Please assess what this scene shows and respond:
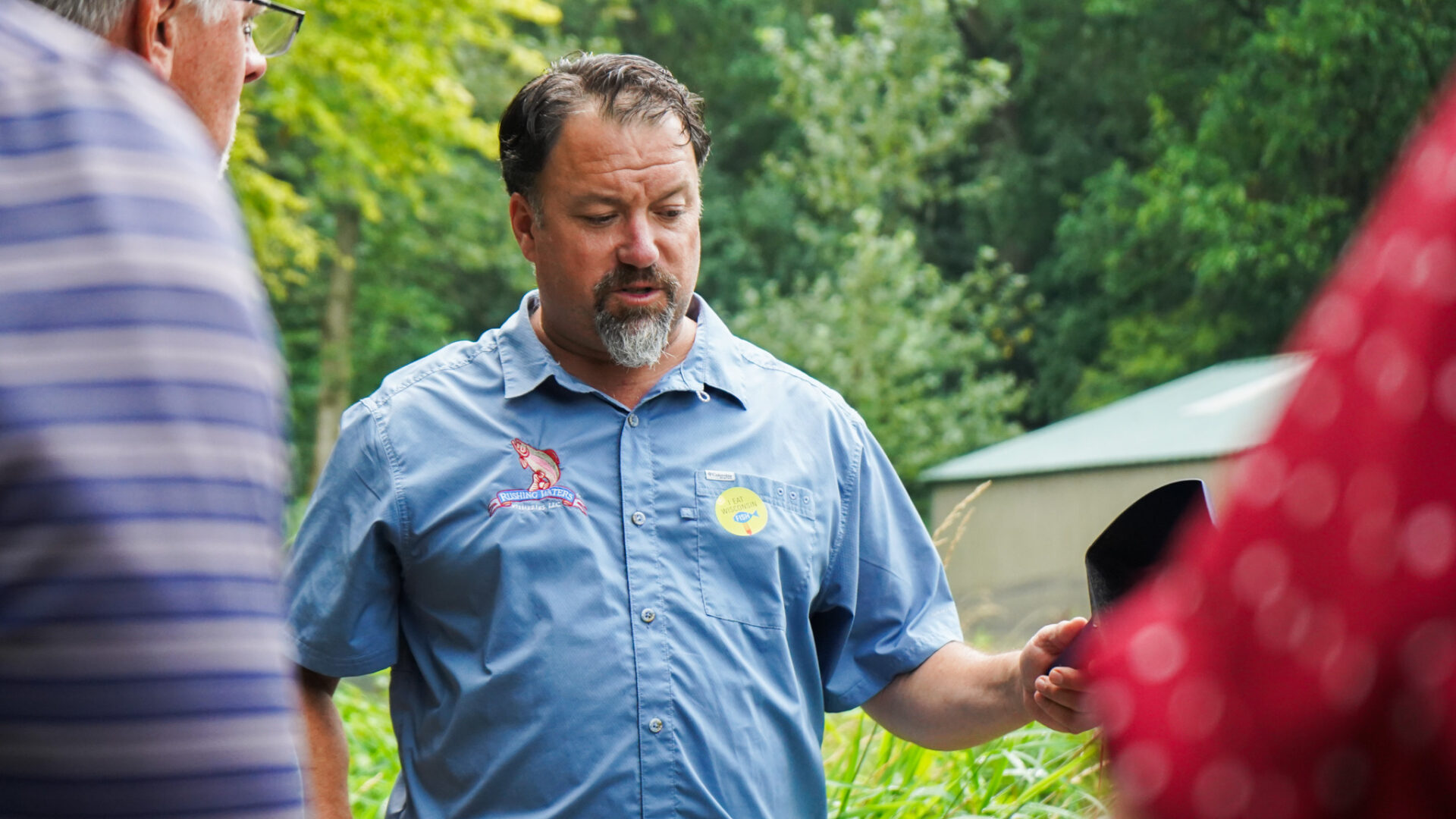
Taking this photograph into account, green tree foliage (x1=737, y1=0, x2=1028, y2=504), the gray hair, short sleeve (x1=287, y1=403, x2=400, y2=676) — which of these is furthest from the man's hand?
green tree foliage (x1=737, y1=0, x2=1028, y2=504)

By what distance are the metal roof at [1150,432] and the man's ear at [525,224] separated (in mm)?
9457

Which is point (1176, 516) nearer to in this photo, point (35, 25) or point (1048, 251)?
point (35, 25)

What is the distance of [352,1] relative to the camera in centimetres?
991

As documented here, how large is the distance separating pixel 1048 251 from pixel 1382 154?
28.0ft

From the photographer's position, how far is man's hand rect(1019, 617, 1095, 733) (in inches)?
64.6

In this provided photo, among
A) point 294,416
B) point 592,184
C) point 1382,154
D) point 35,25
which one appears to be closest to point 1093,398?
point 1382,154

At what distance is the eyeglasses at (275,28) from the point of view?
1.73 m

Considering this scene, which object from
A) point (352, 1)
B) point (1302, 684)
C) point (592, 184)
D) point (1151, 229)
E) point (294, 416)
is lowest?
point (294, 416)

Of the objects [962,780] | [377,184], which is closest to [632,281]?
[962,780]

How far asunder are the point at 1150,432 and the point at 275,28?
1243 centimetres

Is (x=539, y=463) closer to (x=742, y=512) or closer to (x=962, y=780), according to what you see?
(x=742, y=512)

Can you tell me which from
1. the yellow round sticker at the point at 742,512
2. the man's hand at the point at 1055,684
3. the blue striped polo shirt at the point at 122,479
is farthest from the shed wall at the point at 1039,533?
the blue striped polo shirt at the point at 122,479

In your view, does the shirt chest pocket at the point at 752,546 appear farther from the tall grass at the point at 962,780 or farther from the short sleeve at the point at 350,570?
the tall grass at the point at 962,780

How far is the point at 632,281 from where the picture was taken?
7.72 ft
